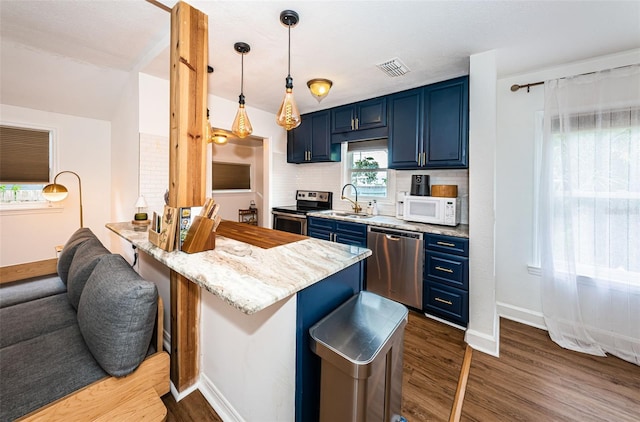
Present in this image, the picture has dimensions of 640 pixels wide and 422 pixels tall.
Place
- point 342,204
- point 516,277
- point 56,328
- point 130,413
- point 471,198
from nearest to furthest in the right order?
point 130,413 → point 56,328 → point 471,198 → point 516,277 → point 342,204

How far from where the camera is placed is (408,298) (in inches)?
102

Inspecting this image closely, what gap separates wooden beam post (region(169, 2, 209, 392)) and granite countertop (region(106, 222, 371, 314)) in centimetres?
33

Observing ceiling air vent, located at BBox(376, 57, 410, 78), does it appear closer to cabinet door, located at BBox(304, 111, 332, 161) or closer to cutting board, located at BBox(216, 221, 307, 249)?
cabinet door, located at BBox(304, 111, 332, 161)

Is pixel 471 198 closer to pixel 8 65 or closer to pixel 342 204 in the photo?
pixel 342 204

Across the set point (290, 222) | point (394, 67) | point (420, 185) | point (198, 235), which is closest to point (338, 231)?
point (290, 222)

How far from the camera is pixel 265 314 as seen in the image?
3.67 feet

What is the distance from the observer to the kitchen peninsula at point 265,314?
968 millimetres

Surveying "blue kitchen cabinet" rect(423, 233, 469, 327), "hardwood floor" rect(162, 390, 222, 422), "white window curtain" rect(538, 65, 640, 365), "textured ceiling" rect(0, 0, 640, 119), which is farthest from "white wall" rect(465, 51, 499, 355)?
"hardwood floor" rect(162, 390, 222, 422)

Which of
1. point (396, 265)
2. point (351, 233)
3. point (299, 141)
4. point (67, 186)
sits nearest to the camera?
point (67, 186)

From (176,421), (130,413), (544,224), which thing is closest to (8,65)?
(130,413)

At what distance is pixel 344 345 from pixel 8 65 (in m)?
3.74

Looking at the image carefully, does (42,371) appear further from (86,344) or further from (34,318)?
(34,318)

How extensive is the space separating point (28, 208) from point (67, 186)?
354 millimetres

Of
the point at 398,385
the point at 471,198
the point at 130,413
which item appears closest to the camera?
the point at 130,413
